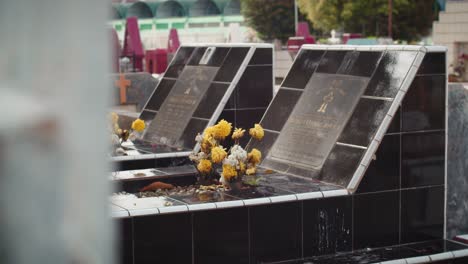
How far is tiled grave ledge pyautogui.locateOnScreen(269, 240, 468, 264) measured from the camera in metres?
6.76

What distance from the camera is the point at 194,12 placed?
73.2m

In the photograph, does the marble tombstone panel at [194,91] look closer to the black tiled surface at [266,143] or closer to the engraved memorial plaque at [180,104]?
the engraved memorial plaque at [180,104]

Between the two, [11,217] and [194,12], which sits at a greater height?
[194,12]

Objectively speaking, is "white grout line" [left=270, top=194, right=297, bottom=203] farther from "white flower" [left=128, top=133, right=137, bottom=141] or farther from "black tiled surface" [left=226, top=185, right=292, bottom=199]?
"white flower" [left=128, top=133, right=137, bottom=141]


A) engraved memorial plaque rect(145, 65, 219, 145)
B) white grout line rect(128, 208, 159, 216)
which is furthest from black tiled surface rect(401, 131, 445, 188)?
engraved memorial plaque rect(145, 65, 219, 145)

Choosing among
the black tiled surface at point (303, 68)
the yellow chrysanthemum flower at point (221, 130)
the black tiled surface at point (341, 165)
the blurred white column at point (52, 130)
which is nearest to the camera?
the blurred white column at point (52, 130)

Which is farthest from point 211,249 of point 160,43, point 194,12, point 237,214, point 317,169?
point 194,12

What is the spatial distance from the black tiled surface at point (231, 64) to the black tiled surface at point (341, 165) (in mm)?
3289

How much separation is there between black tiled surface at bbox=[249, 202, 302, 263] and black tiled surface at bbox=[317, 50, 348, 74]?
1.96 m

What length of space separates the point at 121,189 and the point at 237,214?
1.85 m

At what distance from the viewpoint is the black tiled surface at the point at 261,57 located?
35.1 feet

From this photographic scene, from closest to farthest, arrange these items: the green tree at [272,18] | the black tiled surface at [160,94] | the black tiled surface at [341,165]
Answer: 1. the black tiled surface at [341,165]
2. the black tiled surface at [160,94]
3. the green tree at [272,18]

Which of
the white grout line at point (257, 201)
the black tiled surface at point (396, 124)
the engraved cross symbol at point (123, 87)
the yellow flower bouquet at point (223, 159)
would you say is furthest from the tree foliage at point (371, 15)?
the white grout line at point (257, 201)

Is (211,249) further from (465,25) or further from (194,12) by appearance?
(194,12)
